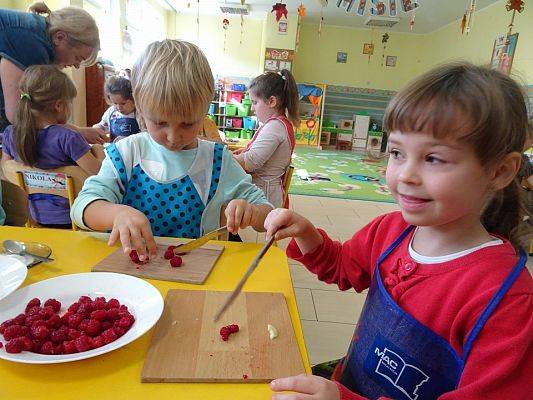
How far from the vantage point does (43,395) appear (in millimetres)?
475

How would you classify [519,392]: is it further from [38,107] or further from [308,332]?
[38,107]

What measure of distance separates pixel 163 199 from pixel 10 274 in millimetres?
464

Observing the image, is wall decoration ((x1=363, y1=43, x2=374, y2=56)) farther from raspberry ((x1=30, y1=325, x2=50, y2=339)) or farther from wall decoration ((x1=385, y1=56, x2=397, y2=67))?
raspberry ((x1=30, y1=325, x2=50, y2=339))

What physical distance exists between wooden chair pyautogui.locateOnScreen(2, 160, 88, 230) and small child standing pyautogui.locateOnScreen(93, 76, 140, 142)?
1.27m

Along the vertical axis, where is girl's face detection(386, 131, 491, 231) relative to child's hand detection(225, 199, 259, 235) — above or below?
above

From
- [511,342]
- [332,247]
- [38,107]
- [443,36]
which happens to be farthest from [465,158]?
[443,36]

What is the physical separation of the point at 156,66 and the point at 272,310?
2.14 feet

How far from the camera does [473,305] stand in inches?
22.9

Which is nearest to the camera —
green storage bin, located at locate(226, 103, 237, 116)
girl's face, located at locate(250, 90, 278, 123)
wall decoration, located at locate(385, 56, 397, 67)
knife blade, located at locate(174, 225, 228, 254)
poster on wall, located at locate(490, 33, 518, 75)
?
knife blade, located at locate(174, 225, 228, 254)

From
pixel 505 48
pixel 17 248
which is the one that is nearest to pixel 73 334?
pixel 17 248

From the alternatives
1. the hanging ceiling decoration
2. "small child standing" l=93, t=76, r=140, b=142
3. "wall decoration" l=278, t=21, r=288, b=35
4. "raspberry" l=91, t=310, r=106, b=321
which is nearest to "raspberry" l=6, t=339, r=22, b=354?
"raspberry" l=91, t=310, r=106, b=321

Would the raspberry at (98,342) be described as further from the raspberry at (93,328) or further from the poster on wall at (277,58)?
the poster on wall at (277,58)

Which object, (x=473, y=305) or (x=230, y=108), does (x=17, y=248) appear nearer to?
(x=473, y=305)

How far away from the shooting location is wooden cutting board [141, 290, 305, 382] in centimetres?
52
